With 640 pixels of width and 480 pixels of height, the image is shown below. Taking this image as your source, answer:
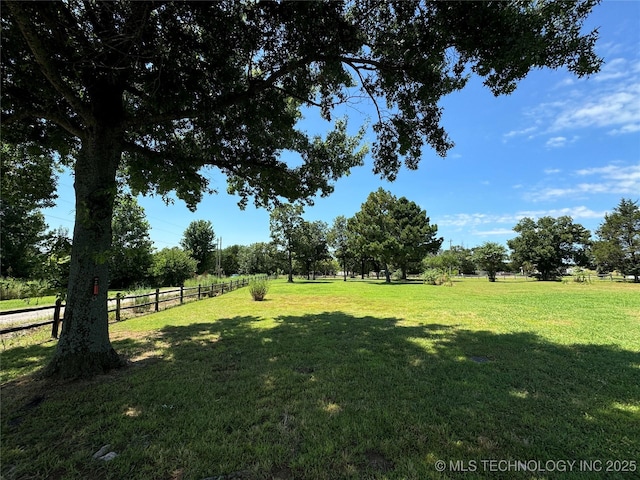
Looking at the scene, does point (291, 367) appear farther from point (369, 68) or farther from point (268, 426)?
point (369, 68)

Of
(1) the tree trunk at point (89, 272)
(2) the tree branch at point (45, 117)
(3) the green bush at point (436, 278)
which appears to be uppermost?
(2) the tree branch at point (45, 117)

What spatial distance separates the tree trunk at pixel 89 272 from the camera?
451 centimetres

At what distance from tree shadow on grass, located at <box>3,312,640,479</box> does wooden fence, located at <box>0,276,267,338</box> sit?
281cm

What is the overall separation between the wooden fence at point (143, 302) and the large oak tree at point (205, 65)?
12.1 ft

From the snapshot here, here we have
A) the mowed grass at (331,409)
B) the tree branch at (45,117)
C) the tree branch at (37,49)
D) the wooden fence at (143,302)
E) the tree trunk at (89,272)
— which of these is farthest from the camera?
the wooden fence at (143,302)

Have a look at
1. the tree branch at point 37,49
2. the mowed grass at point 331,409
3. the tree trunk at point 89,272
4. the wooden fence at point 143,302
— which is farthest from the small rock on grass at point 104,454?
the wooden fence at point 143,302

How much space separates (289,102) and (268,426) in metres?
6.83

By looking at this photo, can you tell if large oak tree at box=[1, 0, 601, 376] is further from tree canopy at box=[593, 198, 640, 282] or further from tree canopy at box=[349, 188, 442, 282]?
tree canopy at box=[593, 198, 640, 282]

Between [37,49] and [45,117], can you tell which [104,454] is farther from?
[45,117]

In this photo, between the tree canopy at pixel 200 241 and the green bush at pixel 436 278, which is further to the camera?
the tree canopy at pixel 200 241

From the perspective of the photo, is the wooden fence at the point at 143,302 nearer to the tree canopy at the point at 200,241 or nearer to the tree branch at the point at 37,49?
the tree branch at the point at 37,49

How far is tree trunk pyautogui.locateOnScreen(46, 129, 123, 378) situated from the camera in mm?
4508

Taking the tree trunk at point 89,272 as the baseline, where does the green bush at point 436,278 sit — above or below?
below

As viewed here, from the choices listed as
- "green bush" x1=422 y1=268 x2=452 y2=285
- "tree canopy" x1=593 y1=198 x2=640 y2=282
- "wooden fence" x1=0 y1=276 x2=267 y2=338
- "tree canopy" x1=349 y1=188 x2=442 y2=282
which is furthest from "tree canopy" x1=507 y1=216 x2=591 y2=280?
"wooden fence" x1=0 y1=276 x2=267 y2=338
